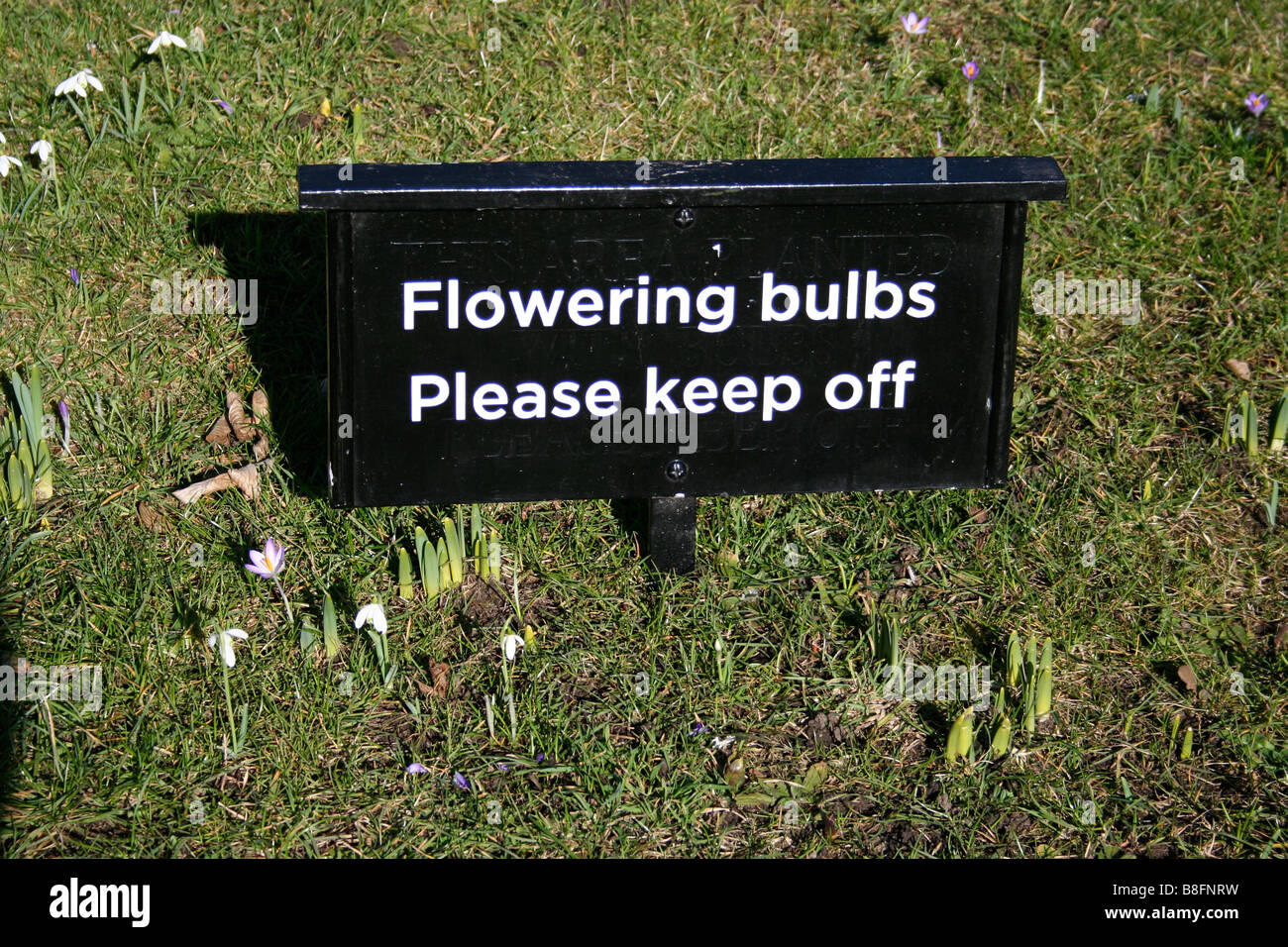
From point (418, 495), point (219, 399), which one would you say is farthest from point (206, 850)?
point (219, 399)

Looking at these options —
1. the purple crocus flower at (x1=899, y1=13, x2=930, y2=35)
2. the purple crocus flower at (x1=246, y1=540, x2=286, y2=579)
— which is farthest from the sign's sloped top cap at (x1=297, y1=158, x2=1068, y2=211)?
the purple crocus flower at (x1=899, y1=13, x2=930, y2=35)

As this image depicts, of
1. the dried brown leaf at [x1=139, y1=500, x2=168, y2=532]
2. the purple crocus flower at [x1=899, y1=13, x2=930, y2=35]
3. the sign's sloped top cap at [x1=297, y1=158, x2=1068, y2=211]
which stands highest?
the purple crocus flower at [x1=899, y1=13, x2=930, y2=35]

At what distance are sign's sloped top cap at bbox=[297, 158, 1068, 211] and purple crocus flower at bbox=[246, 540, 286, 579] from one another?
82 cm

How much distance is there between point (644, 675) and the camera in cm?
345

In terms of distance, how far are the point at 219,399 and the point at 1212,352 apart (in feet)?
9.33

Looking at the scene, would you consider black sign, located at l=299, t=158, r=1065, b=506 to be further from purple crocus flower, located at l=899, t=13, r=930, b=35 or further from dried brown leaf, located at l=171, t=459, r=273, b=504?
purple crocus flower, located at l=899, t=13, r=930, b=35

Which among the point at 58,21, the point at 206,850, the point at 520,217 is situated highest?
the point at 58,21

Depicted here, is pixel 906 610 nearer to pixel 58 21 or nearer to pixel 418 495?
pixel 418 495

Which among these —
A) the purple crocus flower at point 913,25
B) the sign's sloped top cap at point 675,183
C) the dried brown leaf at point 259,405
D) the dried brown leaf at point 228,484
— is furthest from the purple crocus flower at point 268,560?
the purple crocus flower at point 913,25

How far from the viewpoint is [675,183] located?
320 cm

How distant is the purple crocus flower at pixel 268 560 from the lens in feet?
11.1

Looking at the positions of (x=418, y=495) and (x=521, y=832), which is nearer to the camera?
(x=521, y=832)

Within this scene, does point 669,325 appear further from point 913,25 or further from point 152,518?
point 913,25

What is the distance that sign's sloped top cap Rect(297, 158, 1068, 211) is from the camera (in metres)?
3.12
